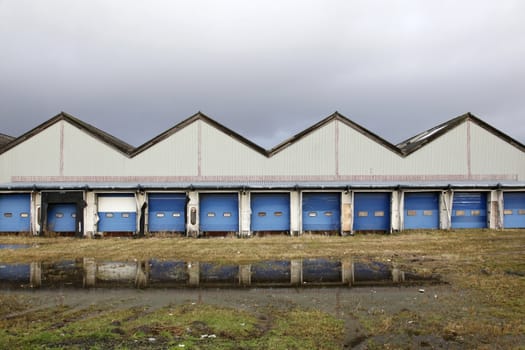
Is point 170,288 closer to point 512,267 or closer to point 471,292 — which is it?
point 471,292

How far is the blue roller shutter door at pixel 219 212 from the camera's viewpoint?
26438 millimetres

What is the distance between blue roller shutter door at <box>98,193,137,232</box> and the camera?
Answer: 2642 centimetres

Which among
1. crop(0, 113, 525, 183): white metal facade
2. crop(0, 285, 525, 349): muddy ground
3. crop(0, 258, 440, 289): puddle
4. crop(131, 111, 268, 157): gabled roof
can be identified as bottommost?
crop(0, 258, 440, 289): puddle

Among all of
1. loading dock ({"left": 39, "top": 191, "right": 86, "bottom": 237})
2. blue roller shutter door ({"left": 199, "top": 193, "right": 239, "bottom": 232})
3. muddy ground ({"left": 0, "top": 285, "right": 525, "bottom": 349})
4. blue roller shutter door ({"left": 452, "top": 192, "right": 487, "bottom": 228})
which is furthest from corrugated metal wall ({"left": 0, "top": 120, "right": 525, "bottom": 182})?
muddy ground ({"left": 0, "top": 285, "right": 525, "bottom": 349})

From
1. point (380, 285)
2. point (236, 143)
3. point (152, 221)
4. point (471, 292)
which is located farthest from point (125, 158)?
point (471, 292)

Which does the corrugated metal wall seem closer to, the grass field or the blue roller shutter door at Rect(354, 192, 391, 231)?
the blue roller shutter door at Rect(354, 192, 391, 231)

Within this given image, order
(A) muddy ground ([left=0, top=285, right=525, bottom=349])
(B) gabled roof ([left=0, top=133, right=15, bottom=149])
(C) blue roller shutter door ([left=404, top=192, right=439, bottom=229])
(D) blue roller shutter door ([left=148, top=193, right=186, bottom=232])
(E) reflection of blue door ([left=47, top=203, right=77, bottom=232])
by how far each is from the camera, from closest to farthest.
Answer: (A) muddy ground ([left=0, top=285, right=525, bottom=349]), (E) reflection of blue door ([left=47, top=203, right=77, bottom=232]), (D) blue roller shutter door ([left=148, top=193, right=186, bottom=232]), (C) blue roller shutter door ([left=404, top=192, right=439, bottom=229]), (B) gabled roof ([left=0, top=133, right=15, bottom=149])

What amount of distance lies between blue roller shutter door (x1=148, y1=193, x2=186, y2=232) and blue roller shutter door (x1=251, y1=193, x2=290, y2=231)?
4840mm

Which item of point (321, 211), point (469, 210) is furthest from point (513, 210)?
point (321, 211)

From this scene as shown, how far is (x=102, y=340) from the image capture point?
7074 millimetres

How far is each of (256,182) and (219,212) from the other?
10.6 feet

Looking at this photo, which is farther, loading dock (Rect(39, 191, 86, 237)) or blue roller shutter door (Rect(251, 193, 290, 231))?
blue roller shutter door (Rect(251, 193, 290, 231))

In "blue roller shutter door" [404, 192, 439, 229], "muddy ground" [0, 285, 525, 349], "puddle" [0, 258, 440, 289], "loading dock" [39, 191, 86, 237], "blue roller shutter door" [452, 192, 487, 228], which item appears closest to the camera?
"muddy ground" [0, 285, 525, 349]

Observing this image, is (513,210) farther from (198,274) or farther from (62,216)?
(62,216)
